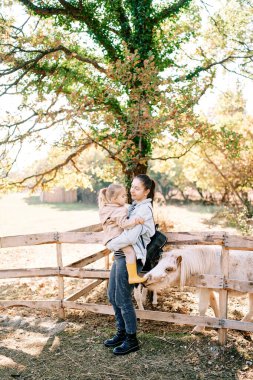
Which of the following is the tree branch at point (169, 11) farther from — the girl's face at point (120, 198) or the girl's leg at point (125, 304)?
the girl's leg at point (125, 304)

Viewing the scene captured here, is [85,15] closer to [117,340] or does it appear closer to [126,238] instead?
[126,238]

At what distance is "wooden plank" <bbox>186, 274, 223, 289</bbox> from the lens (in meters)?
4.51

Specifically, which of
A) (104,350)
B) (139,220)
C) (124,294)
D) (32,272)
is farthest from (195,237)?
(32,272)

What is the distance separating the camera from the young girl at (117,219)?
421cm

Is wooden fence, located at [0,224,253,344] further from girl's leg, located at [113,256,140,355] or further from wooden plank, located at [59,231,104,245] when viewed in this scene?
girl's leg, located at [113,256,140,355]

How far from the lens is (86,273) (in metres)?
5.30

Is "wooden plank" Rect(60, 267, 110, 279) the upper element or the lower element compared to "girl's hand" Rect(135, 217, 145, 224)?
lower

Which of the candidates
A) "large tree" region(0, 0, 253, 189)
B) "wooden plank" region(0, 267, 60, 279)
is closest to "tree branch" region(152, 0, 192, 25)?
"large tree" region(0, 0, 253, 189)

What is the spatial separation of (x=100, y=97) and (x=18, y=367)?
4.46 m

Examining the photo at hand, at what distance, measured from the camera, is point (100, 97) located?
6.63 m

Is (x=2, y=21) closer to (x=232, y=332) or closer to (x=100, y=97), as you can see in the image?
(x=100, y=97)

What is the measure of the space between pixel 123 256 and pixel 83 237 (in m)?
1.17

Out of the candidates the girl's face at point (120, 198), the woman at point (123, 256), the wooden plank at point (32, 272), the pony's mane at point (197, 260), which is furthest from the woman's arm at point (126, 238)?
the wooden plank at point (32, 272)

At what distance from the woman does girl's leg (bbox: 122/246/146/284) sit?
58 millimetres
